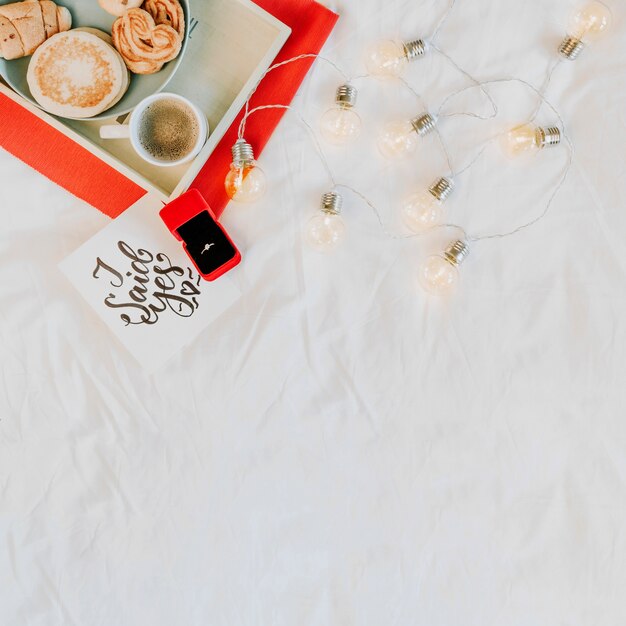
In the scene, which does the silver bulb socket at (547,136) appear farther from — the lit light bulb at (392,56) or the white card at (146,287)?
the white card at (146,287)

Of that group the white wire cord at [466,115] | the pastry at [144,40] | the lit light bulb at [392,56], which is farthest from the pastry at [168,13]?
the lit light bulb at [392,56]

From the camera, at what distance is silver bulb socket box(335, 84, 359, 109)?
0.64m

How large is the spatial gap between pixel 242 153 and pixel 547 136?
37 cm

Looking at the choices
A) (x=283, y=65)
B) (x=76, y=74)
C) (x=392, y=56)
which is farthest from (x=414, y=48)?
(x=76, y=74)

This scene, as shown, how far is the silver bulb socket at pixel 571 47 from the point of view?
646 mm

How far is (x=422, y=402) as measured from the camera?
667 millimetres

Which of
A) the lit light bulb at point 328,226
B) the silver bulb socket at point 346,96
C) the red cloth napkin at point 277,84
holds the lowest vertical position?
the lit light bulb at point 328,226

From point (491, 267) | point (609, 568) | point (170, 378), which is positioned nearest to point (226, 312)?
point (170, 378)

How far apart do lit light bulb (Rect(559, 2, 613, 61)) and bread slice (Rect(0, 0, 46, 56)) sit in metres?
0.62

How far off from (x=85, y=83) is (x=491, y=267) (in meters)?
0.53

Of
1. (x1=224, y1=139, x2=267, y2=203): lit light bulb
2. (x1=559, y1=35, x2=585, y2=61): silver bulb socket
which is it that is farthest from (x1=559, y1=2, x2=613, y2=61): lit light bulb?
(x1=224, y1=139, x2=267, y2=203): lit light bulb

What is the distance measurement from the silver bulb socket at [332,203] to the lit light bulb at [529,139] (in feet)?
0.72

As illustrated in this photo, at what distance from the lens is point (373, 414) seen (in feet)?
2.19

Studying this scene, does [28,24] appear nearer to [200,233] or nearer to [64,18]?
→ [64,18]
